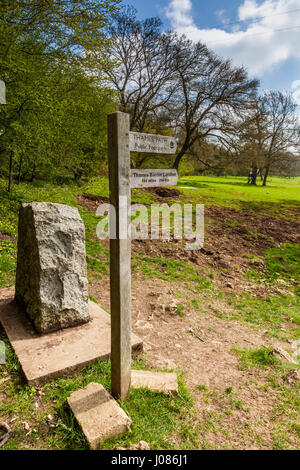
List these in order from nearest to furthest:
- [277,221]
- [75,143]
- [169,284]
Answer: [169,284] → [75,143] → [277,221]

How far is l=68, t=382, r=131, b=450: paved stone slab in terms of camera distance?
7.30 ft

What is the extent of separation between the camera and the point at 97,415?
93.0 inches

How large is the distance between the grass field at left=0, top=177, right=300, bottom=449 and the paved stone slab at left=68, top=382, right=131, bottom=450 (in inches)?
3.3

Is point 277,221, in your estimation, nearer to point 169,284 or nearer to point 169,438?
point 169,284

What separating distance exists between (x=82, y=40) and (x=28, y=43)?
161 centimetres

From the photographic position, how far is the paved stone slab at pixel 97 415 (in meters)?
2.23

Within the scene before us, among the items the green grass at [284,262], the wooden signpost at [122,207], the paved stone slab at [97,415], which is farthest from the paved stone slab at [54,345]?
the green grass at [284,262]

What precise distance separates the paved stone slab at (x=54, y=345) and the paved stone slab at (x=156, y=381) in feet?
1.49

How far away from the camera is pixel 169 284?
251 inches

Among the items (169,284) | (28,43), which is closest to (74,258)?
(169,284)

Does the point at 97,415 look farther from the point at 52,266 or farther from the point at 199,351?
the point at 199,351

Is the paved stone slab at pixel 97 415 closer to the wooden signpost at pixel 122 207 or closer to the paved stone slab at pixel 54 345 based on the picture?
the wooden signpost at pixel 122 207

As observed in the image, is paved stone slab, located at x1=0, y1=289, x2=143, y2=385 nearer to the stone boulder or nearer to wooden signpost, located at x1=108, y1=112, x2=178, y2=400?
the stone boulder

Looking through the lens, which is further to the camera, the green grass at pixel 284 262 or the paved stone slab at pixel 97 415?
the green grass at pixel 284 262
